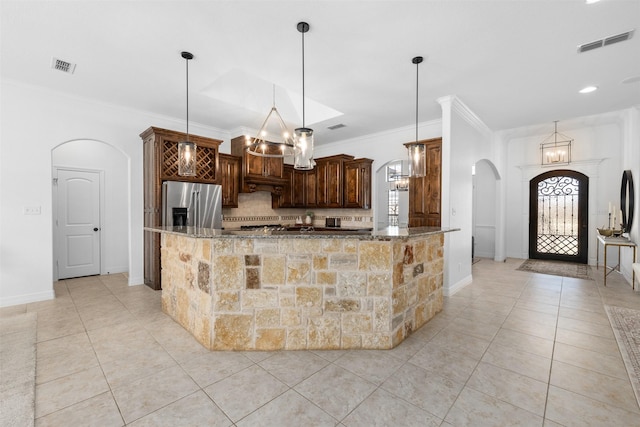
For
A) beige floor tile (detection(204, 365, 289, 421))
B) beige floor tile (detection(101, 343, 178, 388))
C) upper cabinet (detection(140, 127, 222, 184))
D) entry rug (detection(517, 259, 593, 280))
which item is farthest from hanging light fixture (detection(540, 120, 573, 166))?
beige floor tile (detection(101, 343, 178, 388))

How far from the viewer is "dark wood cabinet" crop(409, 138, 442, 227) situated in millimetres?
4395

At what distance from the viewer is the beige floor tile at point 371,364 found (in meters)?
2.11

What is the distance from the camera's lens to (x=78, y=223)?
17.0 feet

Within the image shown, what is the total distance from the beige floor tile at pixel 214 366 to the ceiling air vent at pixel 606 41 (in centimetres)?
423

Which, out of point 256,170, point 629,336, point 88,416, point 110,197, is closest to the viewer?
point 88,416

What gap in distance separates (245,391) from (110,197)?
17.0 feet

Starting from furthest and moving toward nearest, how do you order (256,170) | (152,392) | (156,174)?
(256,170)
(156,174)
(152,392)

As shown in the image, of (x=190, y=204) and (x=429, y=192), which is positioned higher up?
(x=429, y=192)

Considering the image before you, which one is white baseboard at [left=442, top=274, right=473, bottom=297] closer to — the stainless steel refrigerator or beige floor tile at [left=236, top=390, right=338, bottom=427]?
beige floor tile at [left=236, top=390, right=338, bottom=427]

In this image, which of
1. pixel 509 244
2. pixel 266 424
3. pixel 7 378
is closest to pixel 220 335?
pixel 266 424

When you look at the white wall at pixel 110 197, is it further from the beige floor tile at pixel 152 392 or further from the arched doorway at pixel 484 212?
the arched doorway at pixel 484 212

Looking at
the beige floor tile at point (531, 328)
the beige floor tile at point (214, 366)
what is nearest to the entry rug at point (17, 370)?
the beige floor tile at point (214, 366)

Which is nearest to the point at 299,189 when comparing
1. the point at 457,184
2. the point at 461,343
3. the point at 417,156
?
the point at 457,184

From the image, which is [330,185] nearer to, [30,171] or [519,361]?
[519,361]
